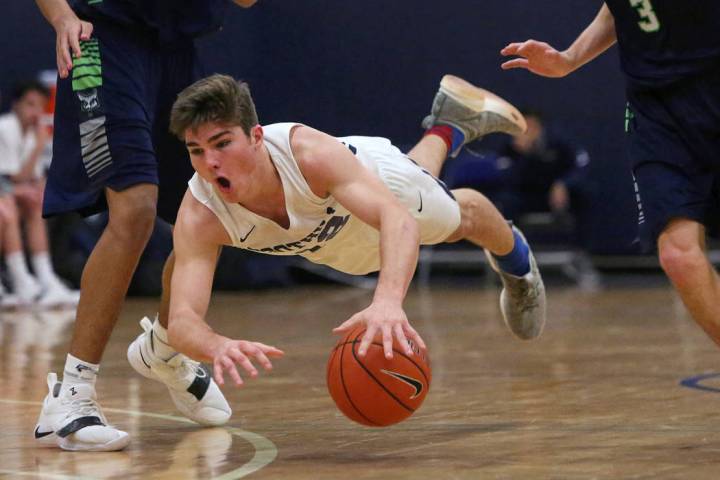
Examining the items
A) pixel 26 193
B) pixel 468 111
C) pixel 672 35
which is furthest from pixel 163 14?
pixel 26 193

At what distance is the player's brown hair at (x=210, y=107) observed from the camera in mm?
3719

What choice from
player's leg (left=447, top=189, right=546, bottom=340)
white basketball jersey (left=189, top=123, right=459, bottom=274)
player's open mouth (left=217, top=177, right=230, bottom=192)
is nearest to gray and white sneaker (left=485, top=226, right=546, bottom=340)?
player's leg (left=447, top=189, right=546, bottom=340)

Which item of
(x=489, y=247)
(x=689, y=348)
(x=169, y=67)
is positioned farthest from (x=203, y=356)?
(x=689, y=348)

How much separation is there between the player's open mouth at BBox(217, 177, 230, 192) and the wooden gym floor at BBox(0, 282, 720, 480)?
0.82 meters

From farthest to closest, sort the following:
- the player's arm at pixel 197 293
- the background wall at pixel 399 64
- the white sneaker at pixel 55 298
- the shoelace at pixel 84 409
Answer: the background wall at pixel 399 64 → the white sneaker at pixel 55 298 → the shoelace at pixel 84 409 → the player's arm at pixel 197 293

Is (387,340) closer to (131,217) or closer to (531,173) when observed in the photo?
(131,217)

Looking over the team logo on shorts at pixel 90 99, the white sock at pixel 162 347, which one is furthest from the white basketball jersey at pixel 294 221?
the white sock at pixel 162 347

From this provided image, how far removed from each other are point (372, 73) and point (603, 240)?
3102 mm

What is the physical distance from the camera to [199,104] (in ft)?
12.2

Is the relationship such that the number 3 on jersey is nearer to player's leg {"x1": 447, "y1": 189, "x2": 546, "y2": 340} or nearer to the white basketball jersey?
the white basketball jersey

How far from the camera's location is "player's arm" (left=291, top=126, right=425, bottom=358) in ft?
11.2

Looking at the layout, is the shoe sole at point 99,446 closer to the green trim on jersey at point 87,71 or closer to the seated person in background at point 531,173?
the green trim on jersey at point 87,71

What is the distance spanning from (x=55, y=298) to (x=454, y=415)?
6856mm

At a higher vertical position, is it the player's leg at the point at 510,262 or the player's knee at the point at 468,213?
the player's knee at the point at 468,213
